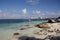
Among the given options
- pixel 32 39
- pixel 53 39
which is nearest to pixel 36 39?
pixel 32 39

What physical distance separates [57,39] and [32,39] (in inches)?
74.2

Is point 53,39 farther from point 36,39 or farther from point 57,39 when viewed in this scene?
point 36,39

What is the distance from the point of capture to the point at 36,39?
931 centimetres

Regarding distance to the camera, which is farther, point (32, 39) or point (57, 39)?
point (32, 39)

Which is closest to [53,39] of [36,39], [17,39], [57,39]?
[57,39]

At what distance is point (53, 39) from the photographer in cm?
832

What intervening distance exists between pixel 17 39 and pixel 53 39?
2966 millimetres

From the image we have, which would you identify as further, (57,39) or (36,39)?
(36,39)

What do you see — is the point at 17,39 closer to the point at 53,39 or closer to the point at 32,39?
the point at 32,39

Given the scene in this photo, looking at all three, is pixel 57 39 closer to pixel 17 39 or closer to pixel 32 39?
pixel 32 39

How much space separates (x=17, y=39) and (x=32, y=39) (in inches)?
50.3

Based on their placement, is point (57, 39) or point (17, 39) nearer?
point (57, 39)

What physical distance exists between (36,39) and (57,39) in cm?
162

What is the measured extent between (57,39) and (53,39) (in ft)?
0.99
